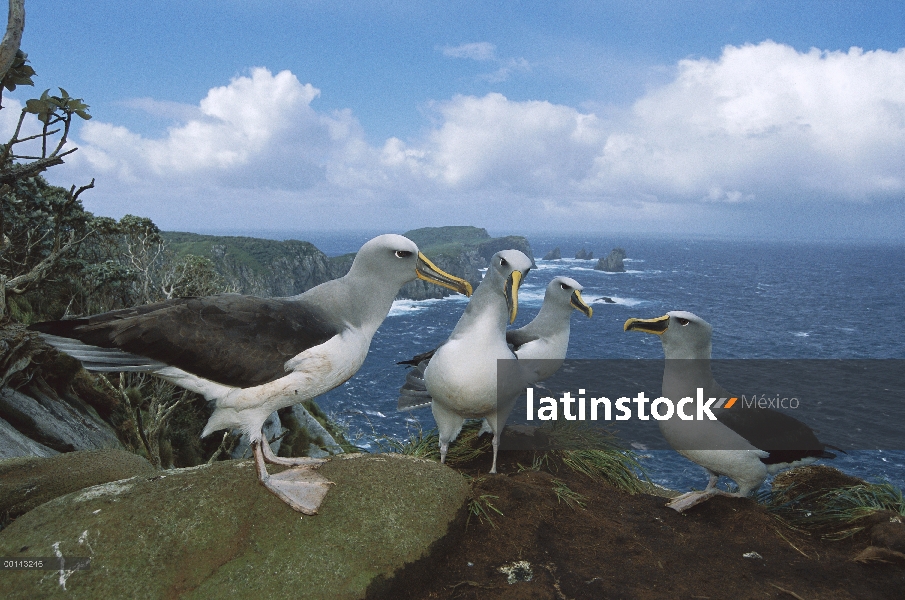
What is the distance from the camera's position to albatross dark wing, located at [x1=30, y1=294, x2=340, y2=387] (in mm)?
5078

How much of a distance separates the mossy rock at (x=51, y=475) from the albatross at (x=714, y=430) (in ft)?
19.5

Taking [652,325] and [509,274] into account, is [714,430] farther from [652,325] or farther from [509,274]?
[509,274]

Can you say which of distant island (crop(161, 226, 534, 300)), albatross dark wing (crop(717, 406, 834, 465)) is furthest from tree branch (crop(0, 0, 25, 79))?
distant island (crop(161, 226, 534, 300))

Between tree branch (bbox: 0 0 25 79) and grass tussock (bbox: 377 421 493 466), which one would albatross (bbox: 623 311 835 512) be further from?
tree branch (bbox: 0 0 25 79)

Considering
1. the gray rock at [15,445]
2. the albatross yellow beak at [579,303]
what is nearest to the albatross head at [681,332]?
the albatross yellow beak at [579,303]

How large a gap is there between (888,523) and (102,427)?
44.4 feet

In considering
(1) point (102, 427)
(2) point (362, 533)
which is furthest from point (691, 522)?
(1) point (102, 427)

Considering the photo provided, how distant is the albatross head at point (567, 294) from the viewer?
27.5 feet

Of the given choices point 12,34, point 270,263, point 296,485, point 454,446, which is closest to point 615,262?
point 270,263

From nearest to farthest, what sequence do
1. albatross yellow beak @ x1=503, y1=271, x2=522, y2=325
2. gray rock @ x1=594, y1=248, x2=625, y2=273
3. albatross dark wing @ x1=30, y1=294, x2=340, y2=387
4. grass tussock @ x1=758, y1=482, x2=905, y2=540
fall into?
albatross dark wing @ x1=30, y1=294, x2=340, y2=387 < albatross yellow beak @ x1=503, y1=271, x2=522, y2=325 < grass tussock @ x1=758, y1=482, x2=905, y2=540 < gray rock @ x1=594, y1=248, x2=625, y2=273

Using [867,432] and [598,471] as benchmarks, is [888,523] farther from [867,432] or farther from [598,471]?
[867,432]

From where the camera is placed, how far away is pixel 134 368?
201 inches

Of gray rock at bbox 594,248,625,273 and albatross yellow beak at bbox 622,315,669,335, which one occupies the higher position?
albatross yellow beak at bbox 622,315,669,335

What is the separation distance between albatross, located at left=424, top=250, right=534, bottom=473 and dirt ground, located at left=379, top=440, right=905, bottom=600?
98 cm
